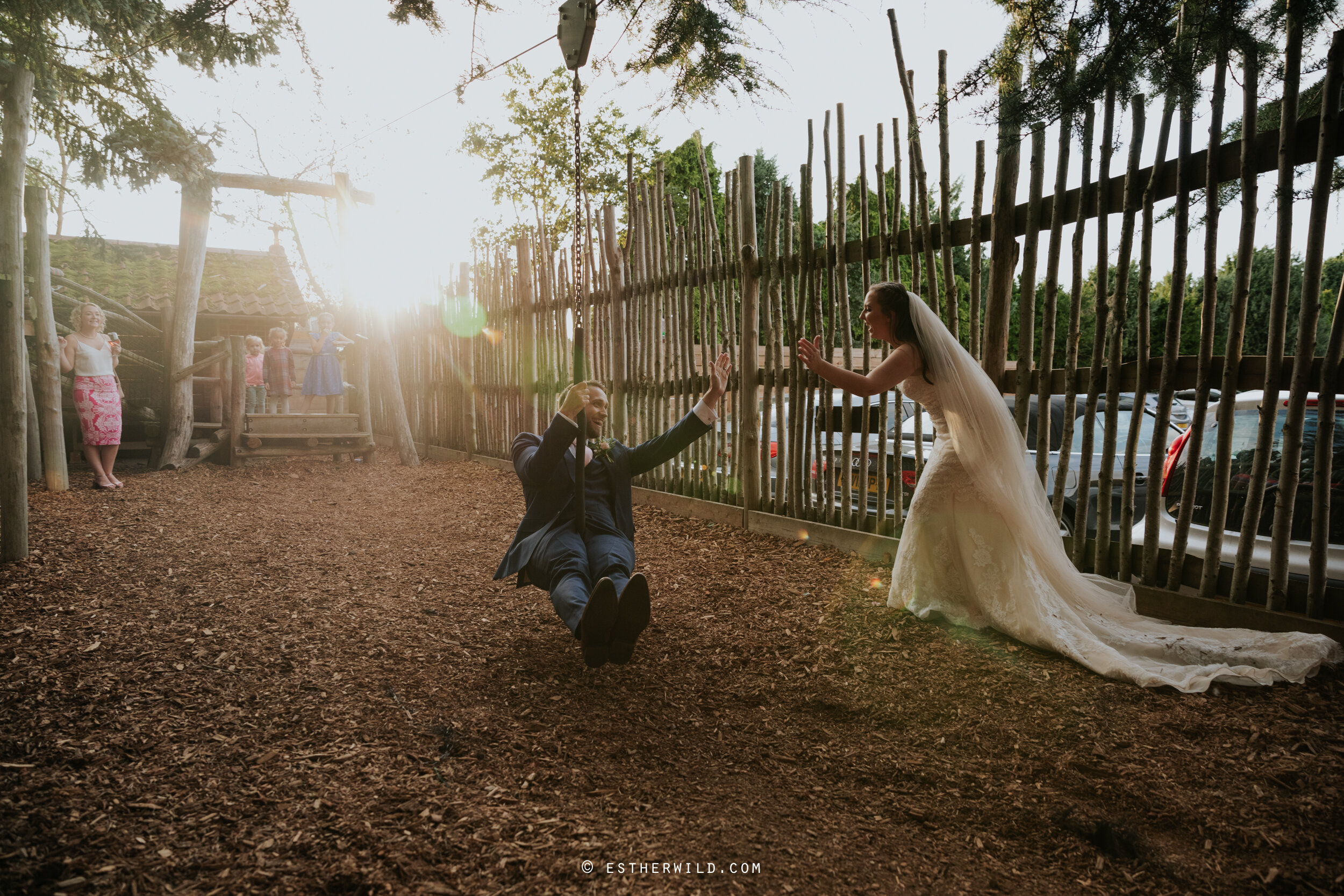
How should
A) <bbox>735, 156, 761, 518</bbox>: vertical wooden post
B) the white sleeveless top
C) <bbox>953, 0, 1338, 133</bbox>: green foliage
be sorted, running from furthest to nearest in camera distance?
the white sleeveless top, <bbox>735, 156, 761, 518</bbox>: vertical wooden post, <bbox>953, 0, 1338, 133</bbox>: green foliage

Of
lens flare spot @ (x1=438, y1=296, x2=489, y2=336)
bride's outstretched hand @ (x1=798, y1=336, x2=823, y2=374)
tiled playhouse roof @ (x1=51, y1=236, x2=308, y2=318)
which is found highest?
tiled playhouse roof @ (x1=51, y1=236, x2=308, y2=318)

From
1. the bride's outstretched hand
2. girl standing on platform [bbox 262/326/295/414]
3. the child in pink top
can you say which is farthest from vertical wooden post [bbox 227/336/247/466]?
the bride's outstretched hand

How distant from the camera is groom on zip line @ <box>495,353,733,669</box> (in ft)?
9.36

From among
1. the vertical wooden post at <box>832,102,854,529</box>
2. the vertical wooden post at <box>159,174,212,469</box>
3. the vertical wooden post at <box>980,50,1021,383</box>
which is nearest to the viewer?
the vertical wooden post at <box>980,50,1021,383</box>

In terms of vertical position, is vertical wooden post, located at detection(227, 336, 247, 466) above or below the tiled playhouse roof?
below

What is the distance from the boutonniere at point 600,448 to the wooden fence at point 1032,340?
1603 millimetres

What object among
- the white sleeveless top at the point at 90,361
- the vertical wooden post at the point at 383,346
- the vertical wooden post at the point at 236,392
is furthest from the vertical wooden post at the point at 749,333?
the vertical wooden post at the point at 236,392

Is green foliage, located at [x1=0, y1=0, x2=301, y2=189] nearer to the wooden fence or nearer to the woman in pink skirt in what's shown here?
the woman in pink skirt

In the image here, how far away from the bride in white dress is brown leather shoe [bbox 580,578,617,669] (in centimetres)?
156

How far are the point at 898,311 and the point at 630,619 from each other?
1939 millimetres

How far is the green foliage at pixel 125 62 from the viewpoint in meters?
3.73

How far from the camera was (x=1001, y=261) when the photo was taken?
4000mm

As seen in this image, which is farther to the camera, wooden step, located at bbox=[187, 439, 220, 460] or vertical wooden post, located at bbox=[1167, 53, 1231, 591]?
wooden step, located at bbox=[187, 439, 220, 460]

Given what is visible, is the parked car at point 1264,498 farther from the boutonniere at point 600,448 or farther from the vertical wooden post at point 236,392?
the vertical wooden post at point 236,392
